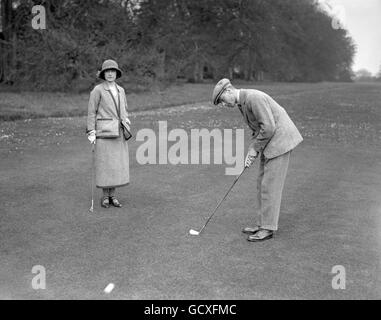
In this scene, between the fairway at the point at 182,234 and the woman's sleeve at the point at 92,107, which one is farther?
the woman's sleeve at the point at 92,107

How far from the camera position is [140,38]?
34938mm

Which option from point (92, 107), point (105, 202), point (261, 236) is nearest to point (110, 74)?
point (92, 107)

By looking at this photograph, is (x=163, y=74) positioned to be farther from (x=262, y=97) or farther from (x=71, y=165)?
(x=262, y=97)

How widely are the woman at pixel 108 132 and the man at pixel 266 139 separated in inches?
80.9

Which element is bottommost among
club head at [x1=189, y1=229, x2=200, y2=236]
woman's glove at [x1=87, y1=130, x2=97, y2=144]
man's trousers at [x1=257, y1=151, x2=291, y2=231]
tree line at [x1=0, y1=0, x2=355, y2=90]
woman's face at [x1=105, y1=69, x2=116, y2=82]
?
club head at [x1=189, y1=229, x2=200, y2=236]

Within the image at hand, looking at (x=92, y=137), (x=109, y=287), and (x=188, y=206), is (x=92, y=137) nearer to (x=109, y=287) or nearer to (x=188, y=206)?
(x=188, y=206)

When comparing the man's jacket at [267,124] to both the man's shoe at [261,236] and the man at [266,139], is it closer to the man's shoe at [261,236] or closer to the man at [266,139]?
the man at [266,139]

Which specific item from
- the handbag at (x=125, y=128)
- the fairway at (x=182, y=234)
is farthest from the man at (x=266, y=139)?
the handbag at (x=125, y=128)

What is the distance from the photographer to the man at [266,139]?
17.6 feet

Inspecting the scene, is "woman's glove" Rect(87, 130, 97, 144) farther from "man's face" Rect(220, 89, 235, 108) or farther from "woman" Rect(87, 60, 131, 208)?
"man's face" Rect(220, 89, 235, 108)

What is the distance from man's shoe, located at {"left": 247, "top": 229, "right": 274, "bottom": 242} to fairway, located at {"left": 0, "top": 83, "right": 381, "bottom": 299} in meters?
0.09

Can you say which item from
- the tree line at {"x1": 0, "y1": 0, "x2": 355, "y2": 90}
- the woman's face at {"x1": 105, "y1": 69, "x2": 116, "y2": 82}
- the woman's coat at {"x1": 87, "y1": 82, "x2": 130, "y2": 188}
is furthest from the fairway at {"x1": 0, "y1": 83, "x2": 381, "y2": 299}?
the tree line at {"x1": 0, "y1": 0, "x2": 355, "y2": 90}

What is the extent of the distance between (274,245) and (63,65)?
24.5 metres

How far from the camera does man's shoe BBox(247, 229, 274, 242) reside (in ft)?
18.6
